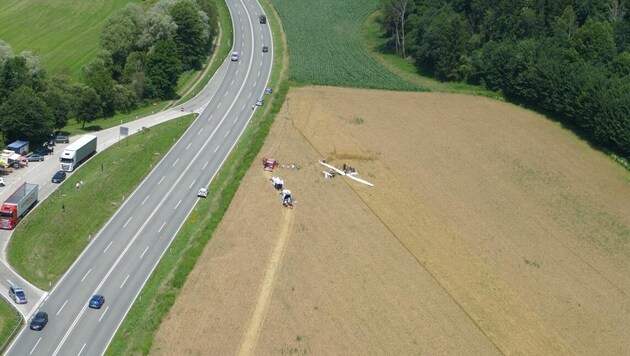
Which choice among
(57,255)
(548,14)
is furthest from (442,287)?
(548,14)

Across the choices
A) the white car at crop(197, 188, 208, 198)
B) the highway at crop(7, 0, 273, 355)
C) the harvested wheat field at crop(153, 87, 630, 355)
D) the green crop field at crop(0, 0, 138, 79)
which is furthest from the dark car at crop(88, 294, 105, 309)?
the green crop field at crop(0, 0, 138, 79)

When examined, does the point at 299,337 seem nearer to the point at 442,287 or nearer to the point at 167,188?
the point at 442,287

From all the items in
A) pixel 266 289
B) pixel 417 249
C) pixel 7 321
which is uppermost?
pixel 417 249

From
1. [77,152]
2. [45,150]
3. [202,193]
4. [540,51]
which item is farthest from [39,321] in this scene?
[540,51]

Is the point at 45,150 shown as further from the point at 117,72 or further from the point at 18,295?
the point at 18,295

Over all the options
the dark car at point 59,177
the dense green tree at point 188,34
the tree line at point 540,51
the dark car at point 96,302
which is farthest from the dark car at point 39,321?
the tree line at point 540,51

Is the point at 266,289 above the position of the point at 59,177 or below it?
above

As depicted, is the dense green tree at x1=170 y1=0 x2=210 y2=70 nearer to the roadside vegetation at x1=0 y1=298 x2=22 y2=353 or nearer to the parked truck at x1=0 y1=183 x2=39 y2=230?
the parked truck at x1=0 y1=183 x2=39 y2=230
